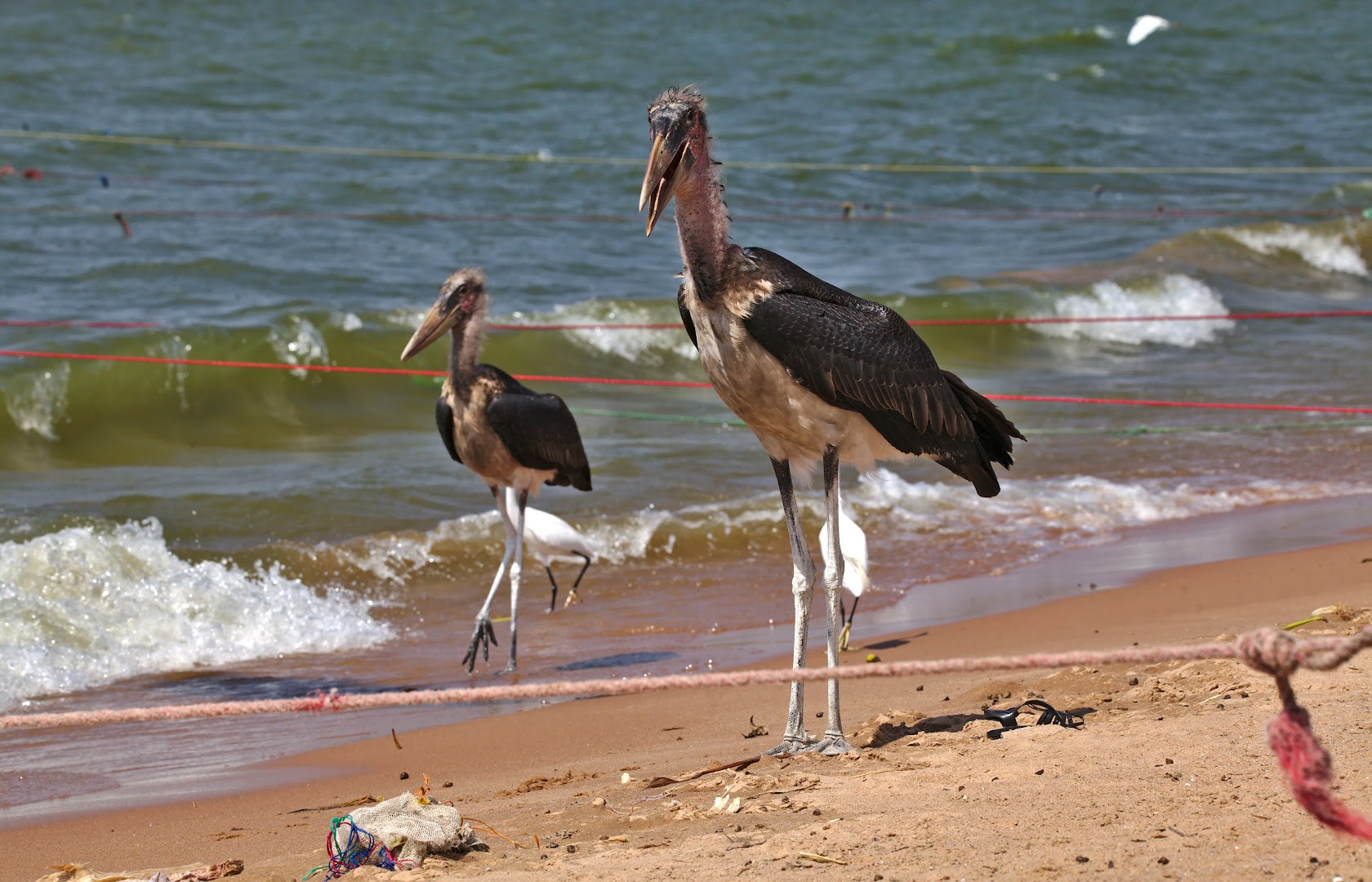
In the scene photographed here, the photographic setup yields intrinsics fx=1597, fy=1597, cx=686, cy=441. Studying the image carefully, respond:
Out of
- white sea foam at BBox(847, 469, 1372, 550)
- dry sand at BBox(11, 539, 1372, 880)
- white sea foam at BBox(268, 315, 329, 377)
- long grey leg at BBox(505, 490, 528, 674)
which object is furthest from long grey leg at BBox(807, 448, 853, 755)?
white sea foam at BBox(268, 315, 329, 377)

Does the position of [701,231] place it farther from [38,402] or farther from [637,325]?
[38,402]

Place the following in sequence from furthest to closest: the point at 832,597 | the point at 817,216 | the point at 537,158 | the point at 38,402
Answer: the point at 537,158 < the point at 817,216 < the point at 38,402 < the point at 832,597

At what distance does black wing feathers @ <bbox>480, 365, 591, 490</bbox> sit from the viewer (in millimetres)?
8570

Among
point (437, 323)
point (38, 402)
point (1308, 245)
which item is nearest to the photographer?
point (437, 323)

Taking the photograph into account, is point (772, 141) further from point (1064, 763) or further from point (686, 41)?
point (1064, 763)

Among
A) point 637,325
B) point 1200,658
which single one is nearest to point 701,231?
point 1200,658

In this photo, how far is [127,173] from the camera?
71.3 feet

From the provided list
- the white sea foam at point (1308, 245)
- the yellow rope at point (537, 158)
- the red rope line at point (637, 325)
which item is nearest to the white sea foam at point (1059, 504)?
the red rope line at point (637, 325)

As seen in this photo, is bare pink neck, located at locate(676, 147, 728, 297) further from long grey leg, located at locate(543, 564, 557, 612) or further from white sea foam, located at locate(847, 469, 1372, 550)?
white sea foam, located at locate(847, 469, 1372, 550)

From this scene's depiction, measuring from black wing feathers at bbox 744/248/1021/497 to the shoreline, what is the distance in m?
1.05

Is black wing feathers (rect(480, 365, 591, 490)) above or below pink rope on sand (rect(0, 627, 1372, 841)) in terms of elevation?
below

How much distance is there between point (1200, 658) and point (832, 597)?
2.74 m

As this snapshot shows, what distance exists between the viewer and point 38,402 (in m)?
13.6

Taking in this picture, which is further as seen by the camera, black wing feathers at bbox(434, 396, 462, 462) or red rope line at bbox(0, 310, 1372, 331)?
red rope line at bbox(0, 310, 1372, 331)
